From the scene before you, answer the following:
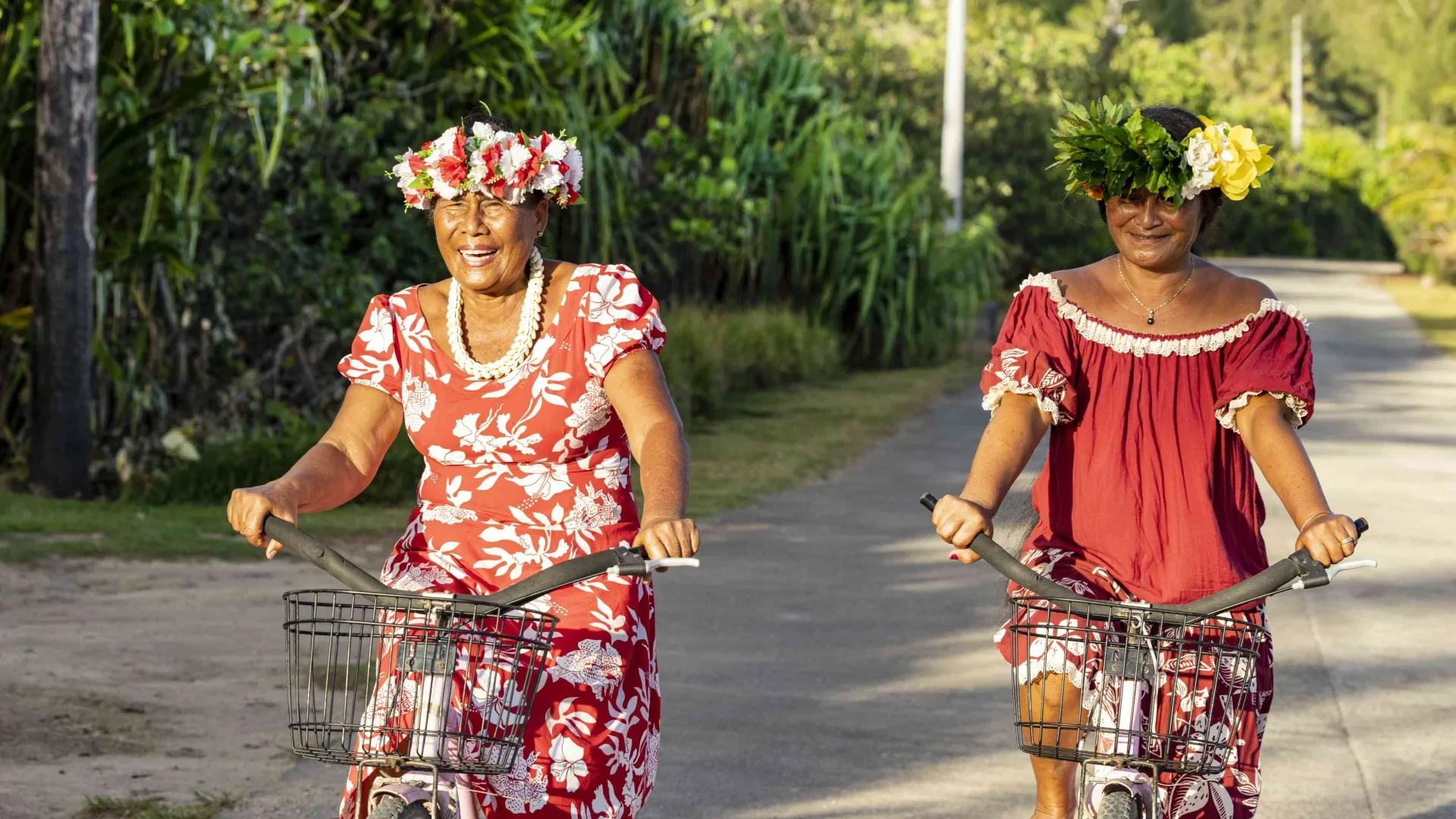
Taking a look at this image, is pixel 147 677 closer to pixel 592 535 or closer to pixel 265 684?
pixel 265 684

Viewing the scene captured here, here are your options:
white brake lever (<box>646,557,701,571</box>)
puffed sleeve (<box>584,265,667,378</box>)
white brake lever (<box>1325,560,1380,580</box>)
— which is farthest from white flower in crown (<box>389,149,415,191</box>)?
white brake lever (<box>1325,560,1380,580</box>)

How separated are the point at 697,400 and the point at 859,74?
534 inches

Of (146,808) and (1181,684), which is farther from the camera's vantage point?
(146,808)

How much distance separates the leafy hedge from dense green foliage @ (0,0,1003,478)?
432 mm

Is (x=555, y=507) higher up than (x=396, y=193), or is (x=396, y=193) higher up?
(x=396, y=193)

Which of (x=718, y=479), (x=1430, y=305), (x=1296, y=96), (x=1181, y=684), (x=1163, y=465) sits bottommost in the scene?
(x=1430, y=305)

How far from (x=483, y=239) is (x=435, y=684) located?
1.02 metres

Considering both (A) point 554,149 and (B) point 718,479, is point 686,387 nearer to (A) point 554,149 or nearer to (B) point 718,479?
(B) point 718,479

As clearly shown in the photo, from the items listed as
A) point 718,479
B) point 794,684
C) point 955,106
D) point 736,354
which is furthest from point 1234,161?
point 955,106

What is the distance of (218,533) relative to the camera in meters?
9.47

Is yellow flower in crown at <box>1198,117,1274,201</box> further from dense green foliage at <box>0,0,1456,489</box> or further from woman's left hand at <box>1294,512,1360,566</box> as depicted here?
woman's left hand at <box>1294,512,1360,566</box>

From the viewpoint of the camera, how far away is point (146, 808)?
527 cm

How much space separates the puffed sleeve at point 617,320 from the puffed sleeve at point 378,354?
42 centimetres

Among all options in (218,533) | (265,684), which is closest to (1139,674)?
(265,684)
